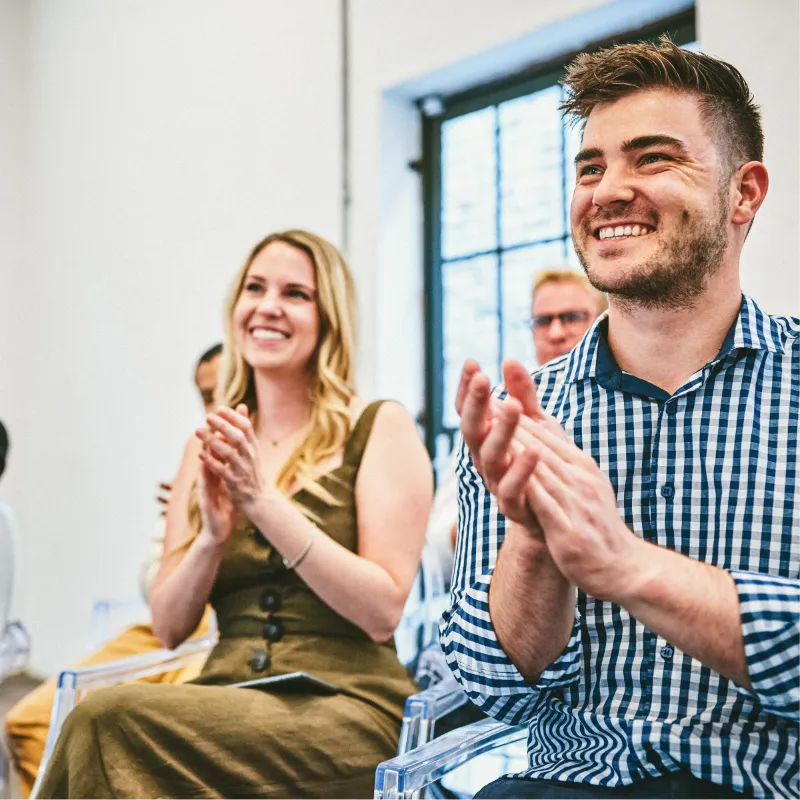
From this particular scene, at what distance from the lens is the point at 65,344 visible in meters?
5.40

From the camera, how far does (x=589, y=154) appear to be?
4.33 feet

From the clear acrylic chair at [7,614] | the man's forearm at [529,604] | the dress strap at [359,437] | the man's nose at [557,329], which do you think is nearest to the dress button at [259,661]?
the dress strap at [359,437]

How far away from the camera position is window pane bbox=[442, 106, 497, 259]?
360cm

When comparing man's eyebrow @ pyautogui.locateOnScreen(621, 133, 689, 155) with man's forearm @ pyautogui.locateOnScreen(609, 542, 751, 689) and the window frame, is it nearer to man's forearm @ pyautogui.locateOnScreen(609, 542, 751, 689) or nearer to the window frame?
man's forearm @ pyautogui.locateOnScreen(609, 542, 751, 689)

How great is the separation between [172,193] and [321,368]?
2.80 meters

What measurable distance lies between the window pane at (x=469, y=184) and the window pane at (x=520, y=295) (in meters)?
0.13

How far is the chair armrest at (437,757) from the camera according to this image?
49.7 inches

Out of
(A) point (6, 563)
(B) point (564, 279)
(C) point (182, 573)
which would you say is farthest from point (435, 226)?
(C) point (182, 573)

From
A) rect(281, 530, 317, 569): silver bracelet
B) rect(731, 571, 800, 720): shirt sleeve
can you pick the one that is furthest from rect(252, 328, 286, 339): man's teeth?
rect(731, 571, 800, 720): shirt sleeve

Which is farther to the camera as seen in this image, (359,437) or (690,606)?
(359,437)

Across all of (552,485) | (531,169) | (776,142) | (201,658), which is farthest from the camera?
(531,169)

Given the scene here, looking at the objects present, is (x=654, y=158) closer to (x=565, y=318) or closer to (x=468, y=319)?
(x=565, y=318)

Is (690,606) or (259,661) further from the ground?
(690,606)

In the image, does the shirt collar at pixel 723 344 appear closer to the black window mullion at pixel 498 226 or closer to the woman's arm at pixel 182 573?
Answer: the woman's arm at pixel 182 573
